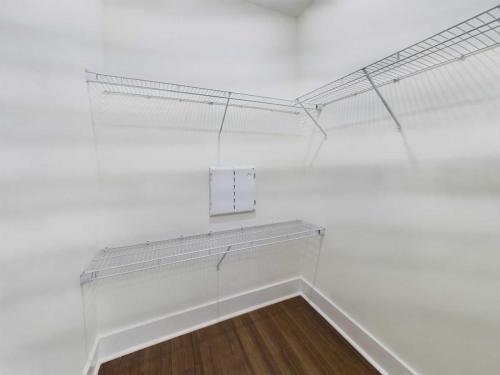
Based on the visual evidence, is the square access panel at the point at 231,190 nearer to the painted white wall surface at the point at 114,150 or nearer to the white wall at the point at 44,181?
the painted white wall surface at the point at 114,150

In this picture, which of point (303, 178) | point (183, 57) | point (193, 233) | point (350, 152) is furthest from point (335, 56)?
point (193, 233)

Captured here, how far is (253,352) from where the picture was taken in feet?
4.40

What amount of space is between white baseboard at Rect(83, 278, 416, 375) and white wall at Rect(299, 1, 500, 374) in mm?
85

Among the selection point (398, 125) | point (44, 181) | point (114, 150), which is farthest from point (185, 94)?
point (398, 125)

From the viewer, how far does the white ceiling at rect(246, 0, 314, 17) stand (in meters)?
1.55

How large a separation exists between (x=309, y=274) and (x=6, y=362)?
5.77 feet

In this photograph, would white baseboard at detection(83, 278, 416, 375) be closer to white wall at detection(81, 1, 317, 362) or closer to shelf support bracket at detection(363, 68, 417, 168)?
white wall at detection(81, 1, 317, 362)

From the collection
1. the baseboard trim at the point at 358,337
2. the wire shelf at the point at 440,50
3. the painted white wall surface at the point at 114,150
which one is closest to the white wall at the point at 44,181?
the painted white wall surface at the point at 114,150

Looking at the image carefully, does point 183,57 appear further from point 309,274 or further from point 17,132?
point 309,274

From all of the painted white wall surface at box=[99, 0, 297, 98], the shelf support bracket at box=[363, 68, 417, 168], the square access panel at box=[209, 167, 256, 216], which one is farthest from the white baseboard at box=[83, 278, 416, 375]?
the painted white wall surface at box=[99, 0, 297, 98]

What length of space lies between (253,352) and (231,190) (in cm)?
106

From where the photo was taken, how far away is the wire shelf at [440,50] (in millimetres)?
765

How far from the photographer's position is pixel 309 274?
6.02 ft

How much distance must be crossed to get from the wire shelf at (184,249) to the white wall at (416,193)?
406mm
